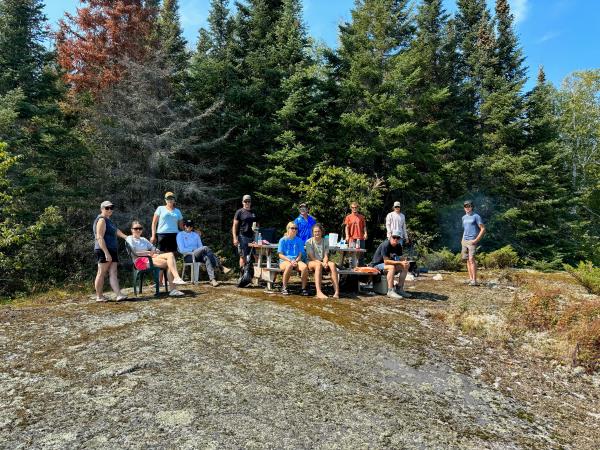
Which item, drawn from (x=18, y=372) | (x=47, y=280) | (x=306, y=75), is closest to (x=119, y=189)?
(x=47, y=280)

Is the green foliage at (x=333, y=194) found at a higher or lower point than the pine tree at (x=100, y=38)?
lower

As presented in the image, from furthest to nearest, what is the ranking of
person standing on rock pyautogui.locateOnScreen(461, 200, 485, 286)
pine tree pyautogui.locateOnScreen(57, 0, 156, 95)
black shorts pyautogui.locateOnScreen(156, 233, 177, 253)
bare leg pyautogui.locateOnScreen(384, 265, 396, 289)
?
pine tree pyautogui.locateOnScreen(57, 0, 156, 95) → person standing on rock pyautogui.locateOnScreen(461, 200, 485, 286) → bare leg pyautogui.locateOnScreen(384, 265, 396, 289) → black shorts pyautogui.locateOnScreen(156, 233, 177, 253)

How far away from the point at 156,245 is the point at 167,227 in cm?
77

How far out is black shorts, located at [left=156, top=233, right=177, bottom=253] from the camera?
739cm

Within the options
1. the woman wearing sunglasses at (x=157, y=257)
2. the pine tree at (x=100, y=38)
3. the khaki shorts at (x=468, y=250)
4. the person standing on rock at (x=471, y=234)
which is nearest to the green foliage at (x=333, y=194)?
the person standing on rock at (x=471, y=234)

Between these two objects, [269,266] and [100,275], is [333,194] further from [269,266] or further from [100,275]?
[100,275]

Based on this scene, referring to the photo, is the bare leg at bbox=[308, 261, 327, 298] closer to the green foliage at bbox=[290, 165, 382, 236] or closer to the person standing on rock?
the person standing on rock

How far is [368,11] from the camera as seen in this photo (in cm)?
2027

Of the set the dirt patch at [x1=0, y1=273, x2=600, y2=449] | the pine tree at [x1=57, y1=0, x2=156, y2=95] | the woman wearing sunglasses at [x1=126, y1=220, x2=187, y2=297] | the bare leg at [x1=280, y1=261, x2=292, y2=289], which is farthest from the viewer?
the pine tree at [x1=57, y1=0, x2=156, y2=95]

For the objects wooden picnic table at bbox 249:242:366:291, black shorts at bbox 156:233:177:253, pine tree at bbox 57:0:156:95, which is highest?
pine tree at bbox 57:0:156:95

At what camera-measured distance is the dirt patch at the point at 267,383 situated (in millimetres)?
2979

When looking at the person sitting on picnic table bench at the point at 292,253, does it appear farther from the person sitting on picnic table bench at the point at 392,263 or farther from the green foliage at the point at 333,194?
the green foliage at the point at 333,194

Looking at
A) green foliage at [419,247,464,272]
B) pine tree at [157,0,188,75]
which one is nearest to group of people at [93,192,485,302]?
green foliage at [419,247,464,272]

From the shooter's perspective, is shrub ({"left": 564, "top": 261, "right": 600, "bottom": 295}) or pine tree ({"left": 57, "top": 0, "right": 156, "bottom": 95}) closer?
shrub ({"left": 564, "top": 261, "right": 600, "bottom": 295})
